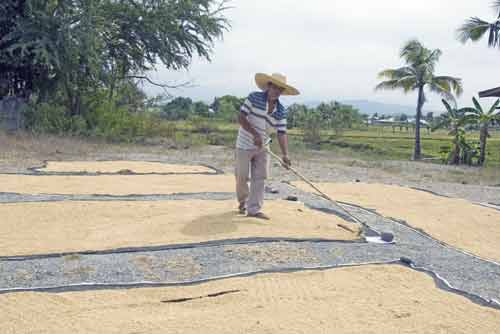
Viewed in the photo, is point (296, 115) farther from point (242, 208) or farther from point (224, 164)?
point (242, 208)

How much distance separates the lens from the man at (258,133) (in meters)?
5.18

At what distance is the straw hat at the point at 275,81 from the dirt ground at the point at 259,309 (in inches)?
80.6

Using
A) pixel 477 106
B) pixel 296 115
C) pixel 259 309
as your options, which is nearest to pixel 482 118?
pixel 477 106

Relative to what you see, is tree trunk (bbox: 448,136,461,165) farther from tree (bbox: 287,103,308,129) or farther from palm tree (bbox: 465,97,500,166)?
tree (bbox: 287,103,308,129)

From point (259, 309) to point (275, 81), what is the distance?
2598 mm

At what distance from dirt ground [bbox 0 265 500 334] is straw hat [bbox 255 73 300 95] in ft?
6.72

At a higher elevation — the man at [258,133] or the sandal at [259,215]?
the man at [258,133]

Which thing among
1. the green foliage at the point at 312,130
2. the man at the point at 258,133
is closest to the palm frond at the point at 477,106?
the green foliage at the point at 312,130

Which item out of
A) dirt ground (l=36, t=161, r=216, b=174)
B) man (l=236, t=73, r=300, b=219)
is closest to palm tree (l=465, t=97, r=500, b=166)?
dirt ground (l=36, t=161, r=216, b=174)

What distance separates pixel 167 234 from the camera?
4.59m

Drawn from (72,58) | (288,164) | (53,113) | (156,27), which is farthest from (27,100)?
(288,164)

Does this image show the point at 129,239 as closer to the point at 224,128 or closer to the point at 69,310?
the point at 69,310

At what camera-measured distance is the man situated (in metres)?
5.18

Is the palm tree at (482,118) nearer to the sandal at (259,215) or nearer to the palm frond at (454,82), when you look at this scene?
the palm frond at (454,82)
